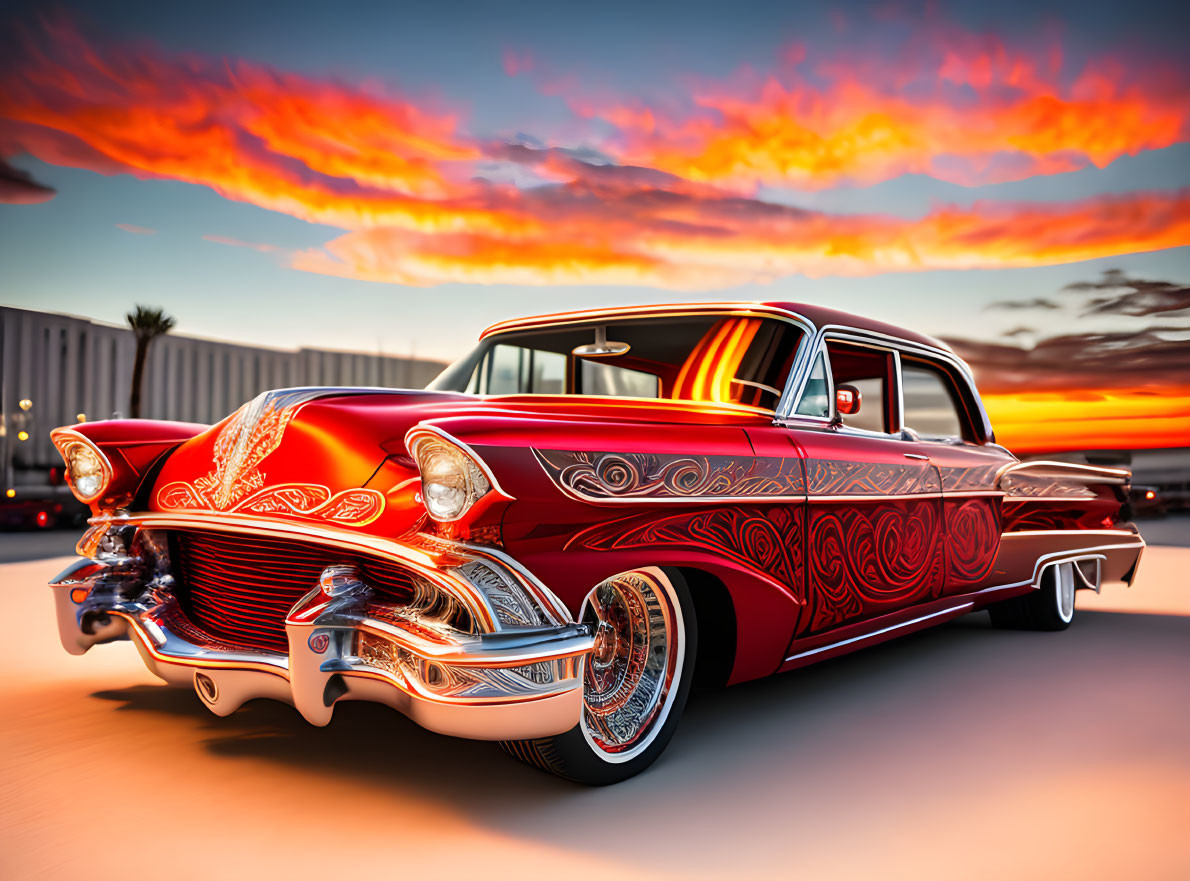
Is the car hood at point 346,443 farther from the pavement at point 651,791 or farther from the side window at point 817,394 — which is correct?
the pavement at point 651,791

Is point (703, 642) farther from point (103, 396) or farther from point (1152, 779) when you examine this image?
point (103, 396)

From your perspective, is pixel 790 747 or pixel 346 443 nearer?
pixel 346 443

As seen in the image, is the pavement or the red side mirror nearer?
the pavement

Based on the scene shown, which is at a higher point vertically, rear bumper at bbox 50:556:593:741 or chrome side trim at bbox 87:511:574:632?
chrome side trim at bbox 87:511:574:632

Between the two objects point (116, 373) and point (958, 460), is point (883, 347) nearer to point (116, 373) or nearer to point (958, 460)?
point (958, 460)

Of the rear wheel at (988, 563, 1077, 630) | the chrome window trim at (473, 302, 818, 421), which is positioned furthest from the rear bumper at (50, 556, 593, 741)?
the rear wheel at (988, 563, 1077, 630)

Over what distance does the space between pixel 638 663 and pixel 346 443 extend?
1090mm

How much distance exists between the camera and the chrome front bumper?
2.03 meters

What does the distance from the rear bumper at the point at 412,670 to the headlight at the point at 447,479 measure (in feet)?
0.92

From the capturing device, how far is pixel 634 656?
2.70 meters

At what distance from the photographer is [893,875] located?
2029 millimetres

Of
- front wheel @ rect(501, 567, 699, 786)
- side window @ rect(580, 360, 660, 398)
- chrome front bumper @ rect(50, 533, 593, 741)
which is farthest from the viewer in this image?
side window @ rect(580, 360, 660, 398)

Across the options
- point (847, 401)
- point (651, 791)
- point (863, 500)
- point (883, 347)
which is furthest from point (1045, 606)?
point (651, 791)

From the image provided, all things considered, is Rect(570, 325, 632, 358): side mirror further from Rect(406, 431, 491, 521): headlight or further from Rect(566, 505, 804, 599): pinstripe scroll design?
Rect(406, 431, 491, 521): headlight
